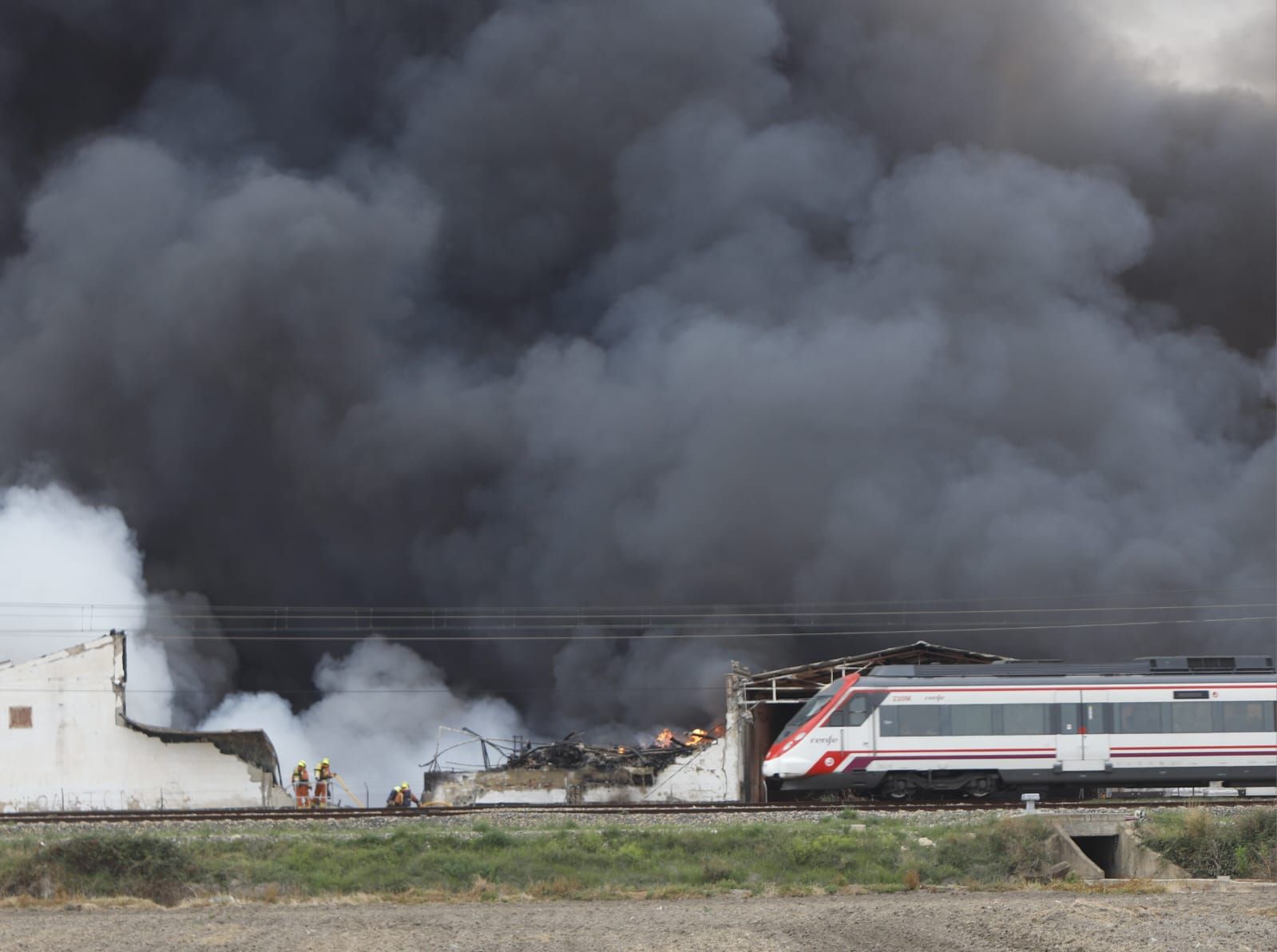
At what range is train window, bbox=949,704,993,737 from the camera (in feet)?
100

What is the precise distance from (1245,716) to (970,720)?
522cm

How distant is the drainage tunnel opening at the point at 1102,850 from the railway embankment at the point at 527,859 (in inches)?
27.7

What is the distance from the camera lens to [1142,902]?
59.6 feet

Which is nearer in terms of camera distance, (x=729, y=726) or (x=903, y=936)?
(x=903, y=936)

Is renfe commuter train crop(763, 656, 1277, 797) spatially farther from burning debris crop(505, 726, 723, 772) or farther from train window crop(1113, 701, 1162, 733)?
burning debris crop(505, 726, 723, 772)

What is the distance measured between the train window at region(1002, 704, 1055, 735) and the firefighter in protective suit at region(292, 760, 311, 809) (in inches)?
546

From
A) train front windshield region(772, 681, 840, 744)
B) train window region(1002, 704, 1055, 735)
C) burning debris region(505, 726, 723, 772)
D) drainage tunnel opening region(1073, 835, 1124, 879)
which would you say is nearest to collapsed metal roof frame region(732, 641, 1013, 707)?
burning debris region(505, 726, 723, 772)

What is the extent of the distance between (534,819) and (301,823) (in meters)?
3.65

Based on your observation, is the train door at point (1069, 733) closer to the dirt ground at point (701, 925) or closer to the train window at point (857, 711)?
the train window at point (857, 711)

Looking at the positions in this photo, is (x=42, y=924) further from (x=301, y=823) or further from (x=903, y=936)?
(x=903, y=936)

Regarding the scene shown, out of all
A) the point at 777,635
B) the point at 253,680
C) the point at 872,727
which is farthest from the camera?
the point at 253,680

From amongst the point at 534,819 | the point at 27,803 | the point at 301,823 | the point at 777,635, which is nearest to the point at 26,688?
the point at 27,803

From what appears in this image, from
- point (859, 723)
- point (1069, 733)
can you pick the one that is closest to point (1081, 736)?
point (1069, 733)

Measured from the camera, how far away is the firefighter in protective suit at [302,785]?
107 ft
